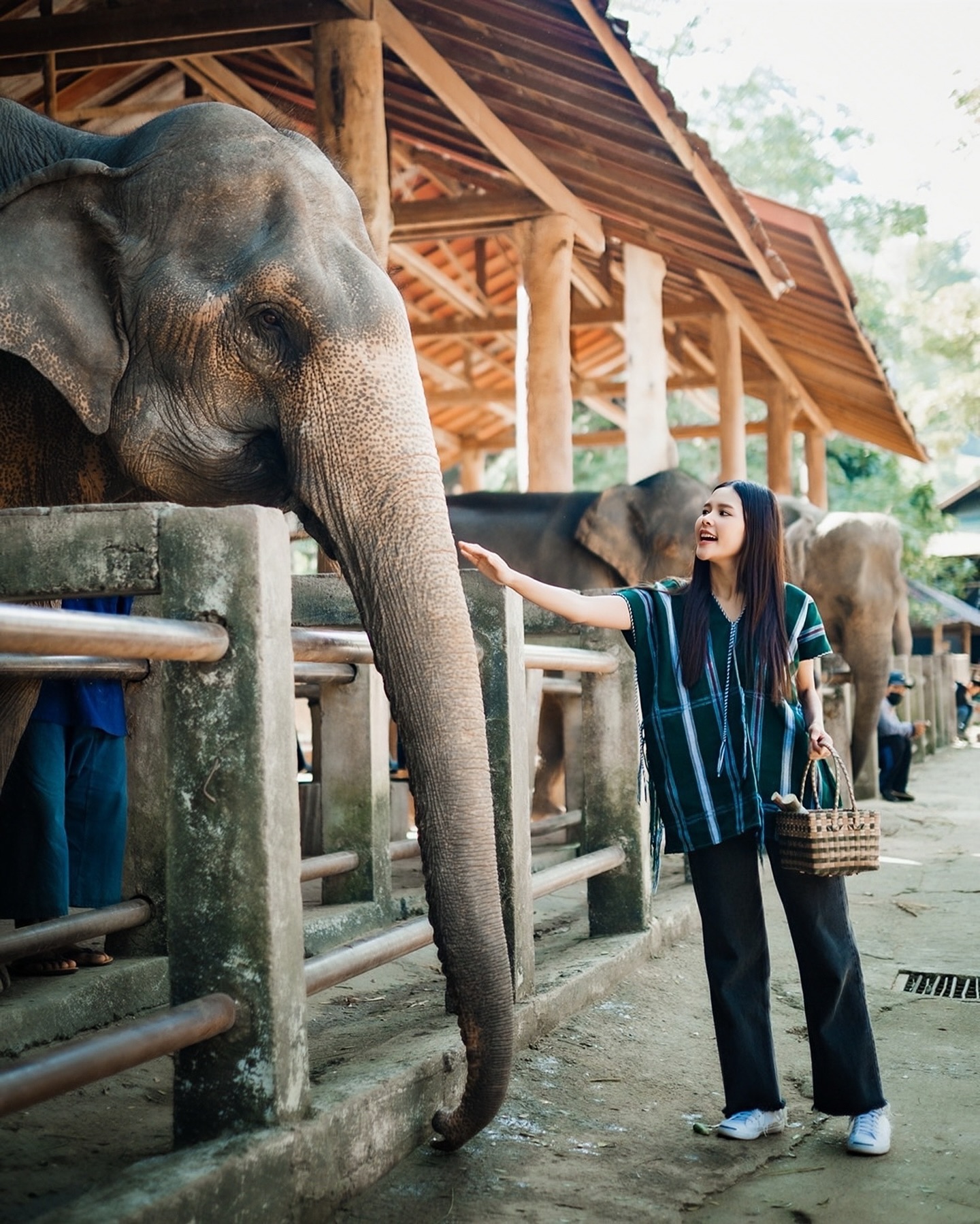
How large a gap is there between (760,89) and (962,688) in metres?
45.0

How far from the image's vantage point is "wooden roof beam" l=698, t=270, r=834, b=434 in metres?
11.9

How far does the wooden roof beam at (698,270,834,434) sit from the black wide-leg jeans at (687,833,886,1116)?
8.60m

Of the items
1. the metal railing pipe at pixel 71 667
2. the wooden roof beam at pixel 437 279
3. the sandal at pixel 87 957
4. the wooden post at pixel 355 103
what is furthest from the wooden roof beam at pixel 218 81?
the sandal at pixel 87 957

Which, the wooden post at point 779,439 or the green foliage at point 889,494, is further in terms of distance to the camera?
the green foliage at point 889,494

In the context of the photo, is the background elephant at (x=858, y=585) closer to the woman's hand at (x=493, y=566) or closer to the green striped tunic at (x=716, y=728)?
the green striped tunic at (x=716, y=728)

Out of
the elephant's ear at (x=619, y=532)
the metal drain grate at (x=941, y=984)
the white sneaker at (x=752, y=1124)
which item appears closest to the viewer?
the white sneaker at (x=752, y=1124)

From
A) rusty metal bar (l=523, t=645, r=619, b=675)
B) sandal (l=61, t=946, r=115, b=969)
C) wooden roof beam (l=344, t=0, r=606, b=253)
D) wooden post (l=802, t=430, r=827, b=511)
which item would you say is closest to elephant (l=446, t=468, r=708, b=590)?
wooden roof beam (l=344, t=0, r=606, b=253)

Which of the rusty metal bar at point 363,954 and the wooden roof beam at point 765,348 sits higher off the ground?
the wooden roof beam at point 765,348

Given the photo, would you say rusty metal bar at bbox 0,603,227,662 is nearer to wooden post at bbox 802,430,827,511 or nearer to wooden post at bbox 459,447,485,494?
wooden post at bbox 802,430,827,511

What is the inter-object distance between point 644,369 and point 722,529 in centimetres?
681

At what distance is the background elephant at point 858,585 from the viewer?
10.7 metres

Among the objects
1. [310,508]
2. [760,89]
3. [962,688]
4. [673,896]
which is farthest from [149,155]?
[760,89]

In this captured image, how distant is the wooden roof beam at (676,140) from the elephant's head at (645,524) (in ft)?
5.05

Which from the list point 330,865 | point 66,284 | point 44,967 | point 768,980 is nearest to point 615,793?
point 330,865
